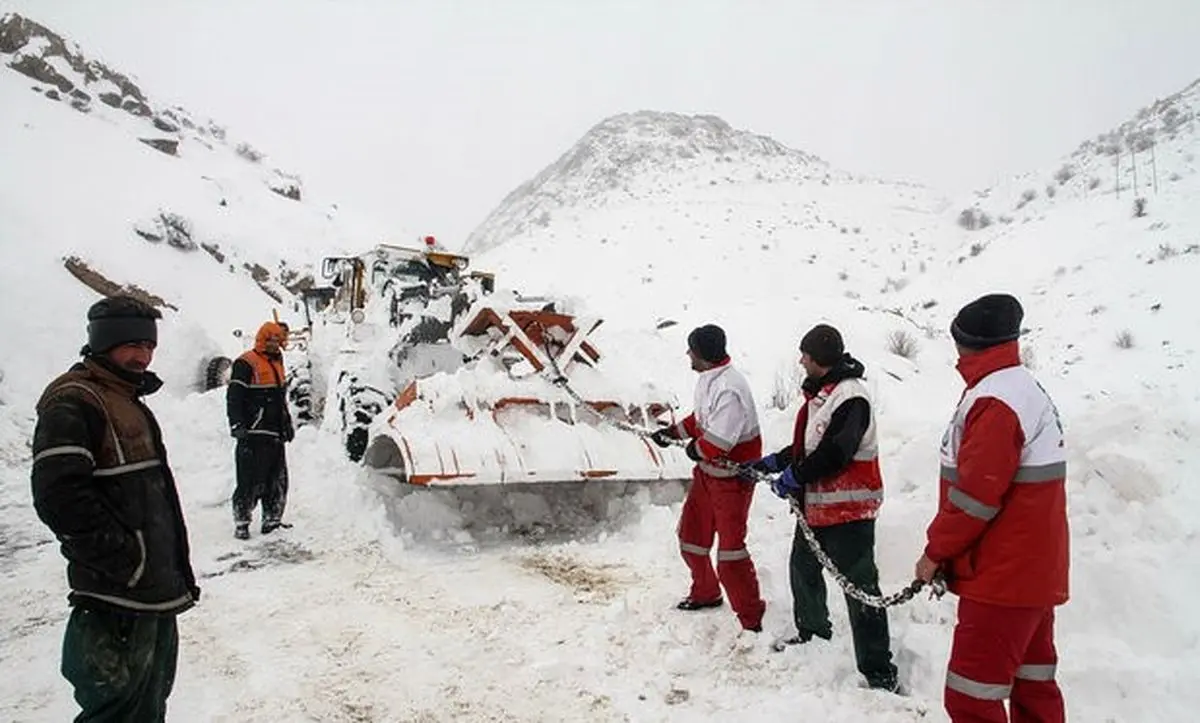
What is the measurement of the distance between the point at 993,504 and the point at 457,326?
5871mm

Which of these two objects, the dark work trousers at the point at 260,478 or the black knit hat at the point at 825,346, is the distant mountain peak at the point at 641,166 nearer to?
the dark work trousers at the point at 260,478

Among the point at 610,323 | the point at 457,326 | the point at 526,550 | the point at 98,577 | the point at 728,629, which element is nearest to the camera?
the point at 98,577

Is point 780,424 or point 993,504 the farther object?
point 780,424

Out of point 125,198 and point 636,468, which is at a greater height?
point 125,198

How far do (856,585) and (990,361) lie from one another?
142 centimetres

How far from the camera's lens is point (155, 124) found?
82.5 ft

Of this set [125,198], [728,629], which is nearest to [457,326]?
[728,629]

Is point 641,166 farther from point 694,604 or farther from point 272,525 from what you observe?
point 694,604

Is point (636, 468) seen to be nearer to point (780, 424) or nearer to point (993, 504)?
point (780, 424)

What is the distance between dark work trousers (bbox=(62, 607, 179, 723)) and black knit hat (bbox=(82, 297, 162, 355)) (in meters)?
0.92

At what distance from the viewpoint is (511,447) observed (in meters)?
5.73

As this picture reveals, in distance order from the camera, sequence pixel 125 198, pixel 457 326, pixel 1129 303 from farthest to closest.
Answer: pixel 125 198
pixel 1129 303
pixel 457 326

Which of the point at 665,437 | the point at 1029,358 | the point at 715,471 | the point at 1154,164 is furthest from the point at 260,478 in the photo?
the point at 1154,164

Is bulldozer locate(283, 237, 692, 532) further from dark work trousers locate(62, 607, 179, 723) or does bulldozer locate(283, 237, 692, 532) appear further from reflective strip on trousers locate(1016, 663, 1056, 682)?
reflective strip on trousers locate(1016, 663, 1056, 682)
